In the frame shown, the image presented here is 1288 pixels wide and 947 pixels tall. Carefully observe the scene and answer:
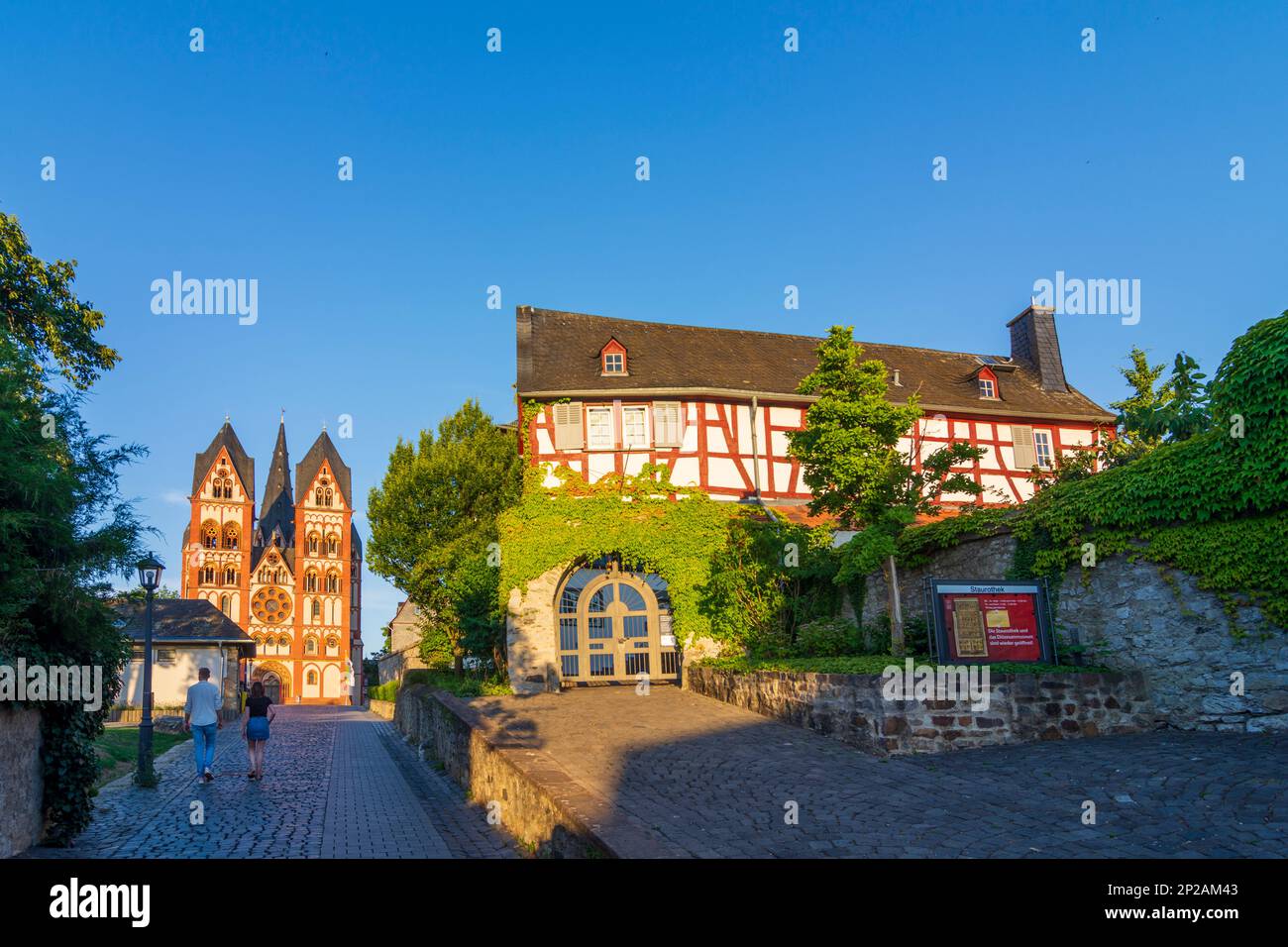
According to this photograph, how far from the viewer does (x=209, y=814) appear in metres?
10.7

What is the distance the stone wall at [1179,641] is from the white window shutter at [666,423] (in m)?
12.9

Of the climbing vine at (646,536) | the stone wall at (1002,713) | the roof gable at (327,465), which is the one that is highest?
the roof gable at (327,465)

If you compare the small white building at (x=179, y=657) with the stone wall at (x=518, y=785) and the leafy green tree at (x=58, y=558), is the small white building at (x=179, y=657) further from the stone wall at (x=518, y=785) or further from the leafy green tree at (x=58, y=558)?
the leafy green tree at (x=58, y=558)

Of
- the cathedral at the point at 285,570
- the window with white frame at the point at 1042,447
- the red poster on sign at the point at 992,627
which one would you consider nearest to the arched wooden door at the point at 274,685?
the cathedral at the point at 285,570

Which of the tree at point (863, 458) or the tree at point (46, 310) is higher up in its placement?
the tree at point (46, 310)

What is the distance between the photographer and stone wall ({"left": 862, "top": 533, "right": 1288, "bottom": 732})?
34.5ft

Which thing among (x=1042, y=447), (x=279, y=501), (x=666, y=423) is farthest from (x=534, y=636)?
(x=279, y=501)

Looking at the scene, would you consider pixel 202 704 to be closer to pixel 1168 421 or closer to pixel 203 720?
pixel 203 720

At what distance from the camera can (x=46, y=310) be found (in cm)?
1719

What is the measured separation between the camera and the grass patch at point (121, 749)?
14.8 m

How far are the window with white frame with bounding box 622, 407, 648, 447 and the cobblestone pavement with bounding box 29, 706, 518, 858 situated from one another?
10.3 metres

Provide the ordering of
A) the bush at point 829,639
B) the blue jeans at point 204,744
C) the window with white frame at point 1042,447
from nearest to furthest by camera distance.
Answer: the blue jeans at point 204,744 < the bush at point 829,639 < the window with white frame at point 1042,447
